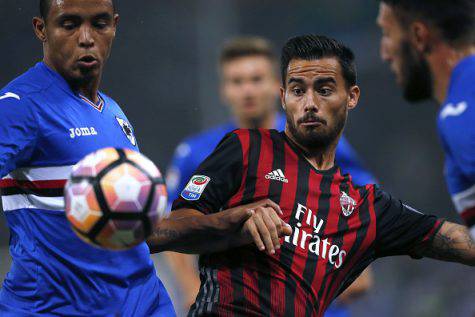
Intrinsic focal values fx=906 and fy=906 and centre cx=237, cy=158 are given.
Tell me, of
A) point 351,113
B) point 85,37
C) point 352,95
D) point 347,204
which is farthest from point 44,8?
point 351,113

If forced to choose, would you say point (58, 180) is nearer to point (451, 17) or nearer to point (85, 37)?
point (85, 37)

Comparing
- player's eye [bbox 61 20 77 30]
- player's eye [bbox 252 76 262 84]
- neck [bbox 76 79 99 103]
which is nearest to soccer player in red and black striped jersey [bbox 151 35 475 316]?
neck [bbox 76 79 99 103]

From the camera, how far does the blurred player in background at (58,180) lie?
12.4 ft

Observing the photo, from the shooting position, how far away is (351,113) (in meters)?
10.9

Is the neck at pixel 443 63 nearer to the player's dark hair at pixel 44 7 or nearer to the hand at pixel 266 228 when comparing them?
the hand at pixel 266 228

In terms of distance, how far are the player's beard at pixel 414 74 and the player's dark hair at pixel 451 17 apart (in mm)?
142

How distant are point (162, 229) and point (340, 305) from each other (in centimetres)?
323

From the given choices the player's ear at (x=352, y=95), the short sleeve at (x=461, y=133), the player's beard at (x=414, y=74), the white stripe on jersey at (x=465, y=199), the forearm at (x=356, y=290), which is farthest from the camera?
the forearm at (x=356, y=290)

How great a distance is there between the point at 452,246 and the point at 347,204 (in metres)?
0.55

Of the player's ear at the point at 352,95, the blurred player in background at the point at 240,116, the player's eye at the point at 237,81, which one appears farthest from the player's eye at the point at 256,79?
the player's ear at the point at 352,95

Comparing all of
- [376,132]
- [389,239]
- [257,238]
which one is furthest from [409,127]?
[257,238]

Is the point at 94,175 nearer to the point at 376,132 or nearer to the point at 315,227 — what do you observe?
the point at 315,227

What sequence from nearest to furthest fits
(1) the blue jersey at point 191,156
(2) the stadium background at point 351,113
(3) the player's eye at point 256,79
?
(1) the blue jersey at point 191,156
(3) the player's eye at point 256,79
(2) the stadium background at point 351,113

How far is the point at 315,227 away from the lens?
4.08 metres
